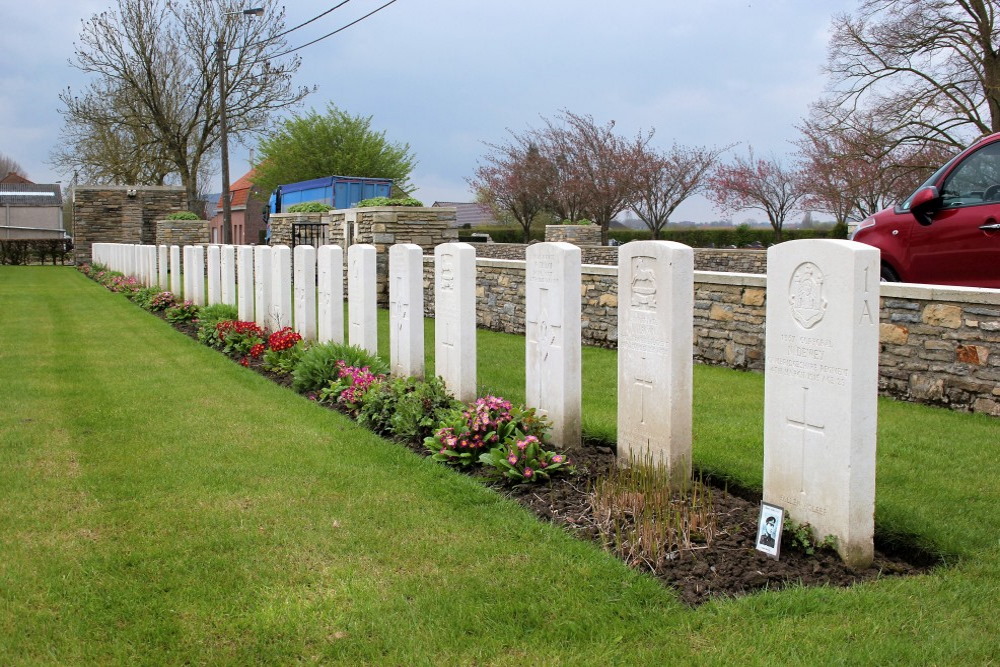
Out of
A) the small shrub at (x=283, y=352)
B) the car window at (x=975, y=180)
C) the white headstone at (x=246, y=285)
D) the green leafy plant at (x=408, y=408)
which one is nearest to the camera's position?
the green leafy plant at (x=408, y=408)

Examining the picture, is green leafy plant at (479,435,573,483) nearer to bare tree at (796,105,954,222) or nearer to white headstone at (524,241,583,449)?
white headstone at (524,241,583,449)

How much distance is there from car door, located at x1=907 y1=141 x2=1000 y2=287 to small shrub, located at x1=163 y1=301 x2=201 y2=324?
10764 millimetres

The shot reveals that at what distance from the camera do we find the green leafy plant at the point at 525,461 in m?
5.18

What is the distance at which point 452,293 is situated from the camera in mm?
7090

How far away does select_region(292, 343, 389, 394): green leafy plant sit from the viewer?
8.18 metres

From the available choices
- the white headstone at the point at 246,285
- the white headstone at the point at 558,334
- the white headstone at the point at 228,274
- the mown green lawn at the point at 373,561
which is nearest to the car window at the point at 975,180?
the mown green lawn at the point at 373,561

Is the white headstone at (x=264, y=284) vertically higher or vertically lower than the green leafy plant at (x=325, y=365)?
higher

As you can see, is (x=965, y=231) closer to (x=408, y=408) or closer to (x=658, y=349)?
(x=658, y=349)

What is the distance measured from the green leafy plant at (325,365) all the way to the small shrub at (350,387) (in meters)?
0.11

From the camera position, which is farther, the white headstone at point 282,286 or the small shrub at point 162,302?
the small shrub at point 162,302

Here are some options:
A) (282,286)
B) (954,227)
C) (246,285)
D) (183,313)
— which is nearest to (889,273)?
(954,227)

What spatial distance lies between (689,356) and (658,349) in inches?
6.9

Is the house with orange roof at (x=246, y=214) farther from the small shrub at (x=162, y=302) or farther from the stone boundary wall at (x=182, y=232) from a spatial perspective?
the small shrub at (x=162, y=302)

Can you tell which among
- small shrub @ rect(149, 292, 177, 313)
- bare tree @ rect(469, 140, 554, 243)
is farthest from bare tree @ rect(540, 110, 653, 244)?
small shrub @ rect(149, 292, 177, 313)
